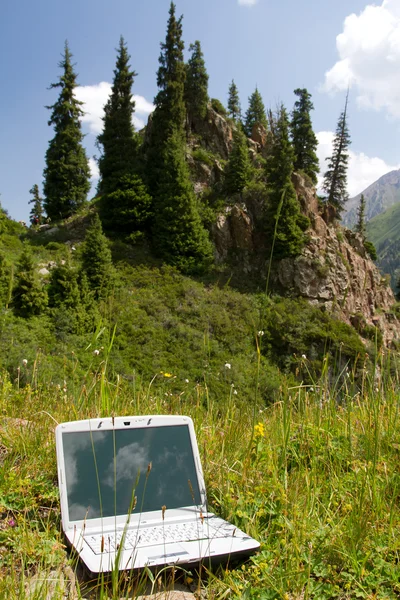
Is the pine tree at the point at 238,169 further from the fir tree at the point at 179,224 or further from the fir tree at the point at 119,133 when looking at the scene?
the fir tree at the point at 119,133

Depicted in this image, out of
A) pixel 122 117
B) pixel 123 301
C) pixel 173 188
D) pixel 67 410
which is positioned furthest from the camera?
pixel 122 117

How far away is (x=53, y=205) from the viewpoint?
29453 millimetres


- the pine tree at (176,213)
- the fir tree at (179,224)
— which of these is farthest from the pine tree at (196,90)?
the fir tree at (179,224)

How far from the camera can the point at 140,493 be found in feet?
6.36

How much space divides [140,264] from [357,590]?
24.1 meters

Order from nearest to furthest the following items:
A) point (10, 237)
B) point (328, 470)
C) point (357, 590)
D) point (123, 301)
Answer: point (357, 590) → point (328, 470) → point (123, 301) → point (10, 237)

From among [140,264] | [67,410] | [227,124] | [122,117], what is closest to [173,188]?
[140,264]

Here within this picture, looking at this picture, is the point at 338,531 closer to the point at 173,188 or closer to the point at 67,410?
the point at 67,410

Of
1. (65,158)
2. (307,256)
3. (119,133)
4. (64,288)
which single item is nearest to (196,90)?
(119,133)

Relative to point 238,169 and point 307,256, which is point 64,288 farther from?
point 238,169

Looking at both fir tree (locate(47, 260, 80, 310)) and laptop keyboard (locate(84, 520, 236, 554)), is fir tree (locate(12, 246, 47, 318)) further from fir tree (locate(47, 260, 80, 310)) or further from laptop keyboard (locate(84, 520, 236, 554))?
laptop keyboard (locate(84, 520, 236, 554))

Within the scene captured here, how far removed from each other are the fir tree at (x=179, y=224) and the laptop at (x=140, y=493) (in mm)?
23540

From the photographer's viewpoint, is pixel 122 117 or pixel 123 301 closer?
pixel 123 301

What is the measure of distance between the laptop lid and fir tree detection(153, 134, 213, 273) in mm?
23519
